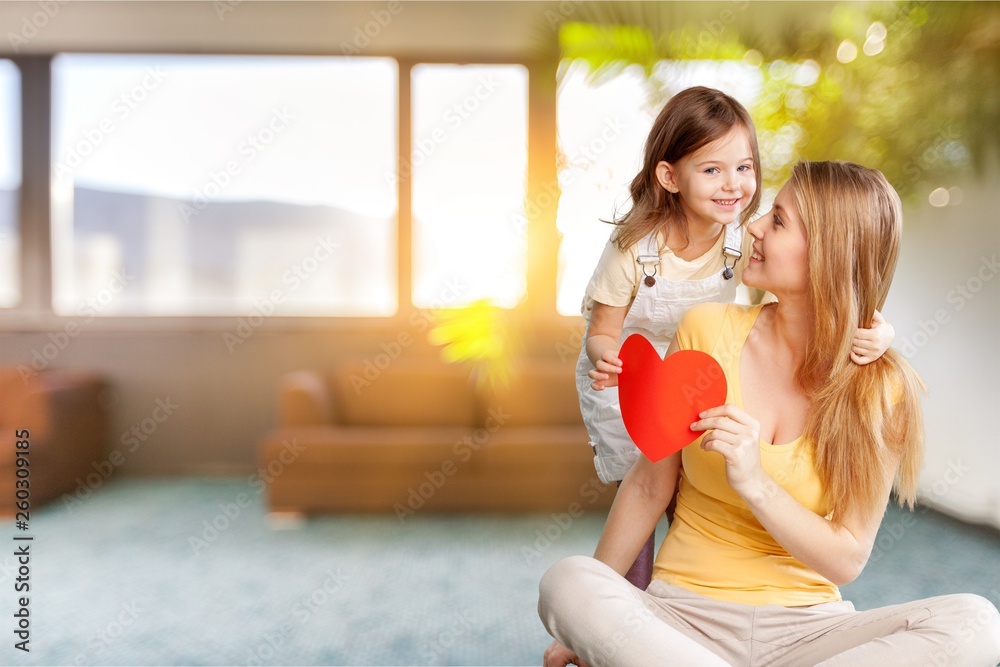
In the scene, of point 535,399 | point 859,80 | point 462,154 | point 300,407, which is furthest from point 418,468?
point 859,80

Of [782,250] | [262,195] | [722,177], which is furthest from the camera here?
[262,195]

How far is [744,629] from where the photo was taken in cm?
107

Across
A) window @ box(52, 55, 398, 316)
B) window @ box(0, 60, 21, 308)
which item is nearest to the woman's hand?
window @ box(52, 55, 398, 316)

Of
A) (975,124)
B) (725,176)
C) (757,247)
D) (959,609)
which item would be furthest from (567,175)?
(959,609)

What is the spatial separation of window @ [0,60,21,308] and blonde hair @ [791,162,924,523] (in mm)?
5177

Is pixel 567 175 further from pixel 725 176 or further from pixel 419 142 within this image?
pixel 725 176

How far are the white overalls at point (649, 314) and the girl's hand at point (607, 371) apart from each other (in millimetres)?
272

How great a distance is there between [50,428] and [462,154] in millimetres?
2816

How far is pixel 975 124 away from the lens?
10.4 ft

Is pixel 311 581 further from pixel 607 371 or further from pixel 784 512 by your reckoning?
pixel 784 512

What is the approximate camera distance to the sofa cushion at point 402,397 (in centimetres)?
421

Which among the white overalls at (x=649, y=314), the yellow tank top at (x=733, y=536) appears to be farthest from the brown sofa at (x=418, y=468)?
the yellow tank top at (x=733, y=536)

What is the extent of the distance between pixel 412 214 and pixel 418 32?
3.69 feet

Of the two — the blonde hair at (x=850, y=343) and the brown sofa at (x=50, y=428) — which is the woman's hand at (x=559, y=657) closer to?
the blonde hair at (x=850, y=343)
